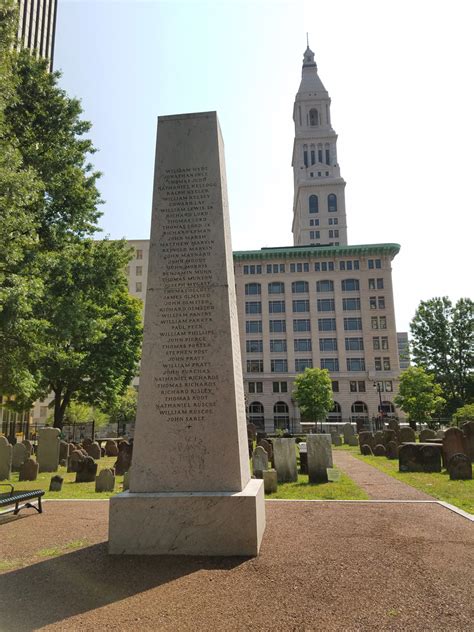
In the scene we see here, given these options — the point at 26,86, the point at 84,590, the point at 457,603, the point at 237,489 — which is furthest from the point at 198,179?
the point at 26,86

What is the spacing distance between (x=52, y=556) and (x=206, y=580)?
7.09 feet

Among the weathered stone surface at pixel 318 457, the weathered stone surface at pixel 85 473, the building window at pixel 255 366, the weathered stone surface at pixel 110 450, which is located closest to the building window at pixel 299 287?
the building window at pixel 255 366

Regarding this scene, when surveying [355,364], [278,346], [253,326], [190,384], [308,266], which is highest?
[308,266]

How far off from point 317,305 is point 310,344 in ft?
21.6

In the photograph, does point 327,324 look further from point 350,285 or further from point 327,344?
point 350,285

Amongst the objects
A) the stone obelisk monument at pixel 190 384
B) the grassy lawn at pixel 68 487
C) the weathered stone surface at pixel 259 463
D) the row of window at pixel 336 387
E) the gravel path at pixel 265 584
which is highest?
the row of window at pixel 336 387

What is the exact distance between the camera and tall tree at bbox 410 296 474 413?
184ft

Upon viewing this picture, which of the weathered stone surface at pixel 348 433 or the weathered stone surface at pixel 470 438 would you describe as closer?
the weathered stone surface at pixel 470 438

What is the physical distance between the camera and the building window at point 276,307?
73.1 meters

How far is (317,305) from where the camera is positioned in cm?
7231

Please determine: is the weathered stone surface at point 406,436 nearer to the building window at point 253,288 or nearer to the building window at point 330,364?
the building window at point 330,364

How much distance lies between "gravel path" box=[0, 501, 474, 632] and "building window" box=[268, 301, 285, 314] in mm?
66781

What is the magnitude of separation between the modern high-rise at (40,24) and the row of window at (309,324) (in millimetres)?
45653

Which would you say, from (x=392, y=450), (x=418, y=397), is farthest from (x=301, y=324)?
(x=392, y=450)
